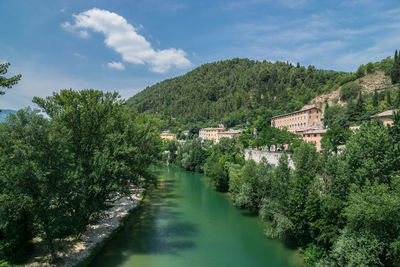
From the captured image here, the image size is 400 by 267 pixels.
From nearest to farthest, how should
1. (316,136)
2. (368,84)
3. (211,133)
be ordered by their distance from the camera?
1. (316,136)
2. (368,84)
3. (211,133)

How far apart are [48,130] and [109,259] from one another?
8.66 m

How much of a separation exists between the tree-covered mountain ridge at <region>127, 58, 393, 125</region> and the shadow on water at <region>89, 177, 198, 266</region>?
58001 millimetres

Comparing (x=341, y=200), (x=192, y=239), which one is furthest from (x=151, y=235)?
(x=341, y=200)

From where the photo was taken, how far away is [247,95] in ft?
315

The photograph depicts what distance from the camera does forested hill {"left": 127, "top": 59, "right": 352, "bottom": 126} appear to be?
255ft

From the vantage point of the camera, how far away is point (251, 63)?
162500 mm

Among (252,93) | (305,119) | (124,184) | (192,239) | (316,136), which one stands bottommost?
(192,239)

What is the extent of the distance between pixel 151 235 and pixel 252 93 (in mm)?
97570

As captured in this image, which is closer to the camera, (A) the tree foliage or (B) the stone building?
(A) the tree foliage

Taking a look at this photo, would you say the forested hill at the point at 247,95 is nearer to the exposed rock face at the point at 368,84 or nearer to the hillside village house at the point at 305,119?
the exposed rock face at the point at 368,84

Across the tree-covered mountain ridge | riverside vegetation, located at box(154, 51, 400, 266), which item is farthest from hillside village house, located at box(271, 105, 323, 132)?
riverside vegetation, located at box(154, 51, 400, 266)

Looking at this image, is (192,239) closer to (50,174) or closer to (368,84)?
(50,174)

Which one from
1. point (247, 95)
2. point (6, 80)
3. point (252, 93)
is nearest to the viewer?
point (6, 80)

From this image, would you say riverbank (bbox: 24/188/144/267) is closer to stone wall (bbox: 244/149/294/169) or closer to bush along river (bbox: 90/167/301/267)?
bush along river (bbox: 90/167/301/267)
